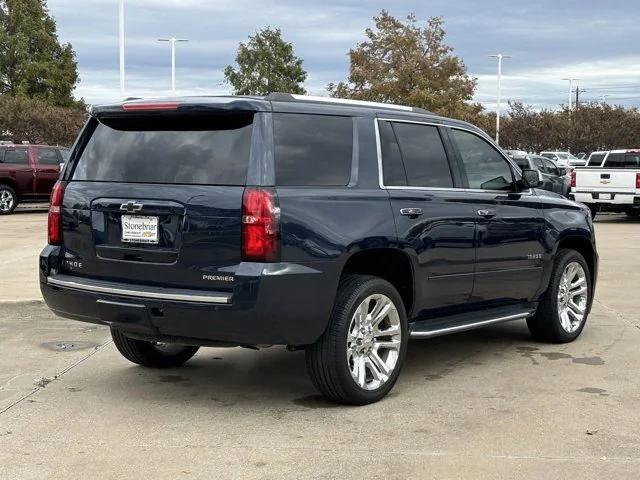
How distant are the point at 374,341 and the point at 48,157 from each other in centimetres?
2005

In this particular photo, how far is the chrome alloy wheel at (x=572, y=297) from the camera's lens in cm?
757

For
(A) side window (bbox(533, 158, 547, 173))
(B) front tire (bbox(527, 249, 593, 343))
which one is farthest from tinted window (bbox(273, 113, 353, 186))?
(A) side window (bbox(533, 158, 547, 173))

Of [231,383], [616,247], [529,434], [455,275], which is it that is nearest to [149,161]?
[231,383]

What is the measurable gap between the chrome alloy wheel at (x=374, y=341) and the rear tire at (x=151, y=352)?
163cm

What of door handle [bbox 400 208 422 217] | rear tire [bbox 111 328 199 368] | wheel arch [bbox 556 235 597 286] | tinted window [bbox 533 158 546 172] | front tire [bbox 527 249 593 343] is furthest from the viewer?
tinted window [bbox 533 158 546 172]

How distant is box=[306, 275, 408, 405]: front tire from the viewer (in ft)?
17.6

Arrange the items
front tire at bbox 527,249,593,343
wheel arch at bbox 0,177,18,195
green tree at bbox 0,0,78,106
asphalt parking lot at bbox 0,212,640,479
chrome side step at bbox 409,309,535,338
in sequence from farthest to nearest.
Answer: green tree at bbox 0,0,78,106
wheel arch at bbox 0,177,18,195
front tire at bbox 527,249,593,343
chrome side step at bbox 409,309,535,338
asphalt parking lot at bbox 0,212,640,479

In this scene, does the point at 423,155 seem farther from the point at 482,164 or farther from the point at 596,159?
the point at 596,159

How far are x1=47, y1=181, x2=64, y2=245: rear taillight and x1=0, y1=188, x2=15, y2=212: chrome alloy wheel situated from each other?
733 inches

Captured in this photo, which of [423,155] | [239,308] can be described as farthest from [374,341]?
[423,155]

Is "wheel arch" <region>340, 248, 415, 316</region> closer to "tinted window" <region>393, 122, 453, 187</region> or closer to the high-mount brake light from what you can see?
"tinted window" <region>393, 122, 453, 187</region>

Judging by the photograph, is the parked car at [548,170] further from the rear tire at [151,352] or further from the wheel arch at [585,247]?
the rear tire at [151,352]

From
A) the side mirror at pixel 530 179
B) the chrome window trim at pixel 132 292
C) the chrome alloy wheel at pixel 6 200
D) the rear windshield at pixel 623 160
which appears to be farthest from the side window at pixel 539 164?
the chrome window trim at pixel 132 292

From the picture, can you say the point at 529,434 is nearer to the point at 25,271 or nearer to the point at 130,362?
the point at 130,362
